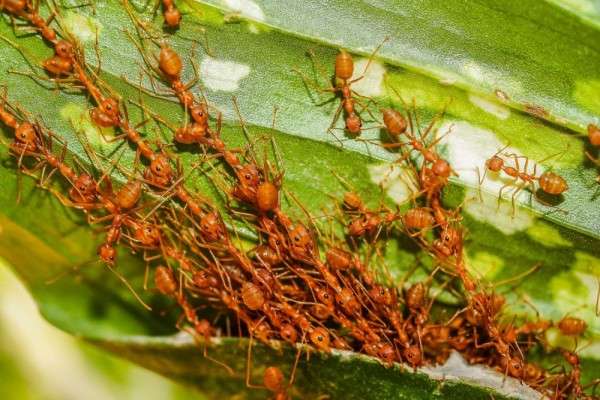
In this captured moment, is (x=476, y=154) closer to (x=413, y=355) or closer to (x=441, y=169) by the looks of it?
(x=441, y=169)

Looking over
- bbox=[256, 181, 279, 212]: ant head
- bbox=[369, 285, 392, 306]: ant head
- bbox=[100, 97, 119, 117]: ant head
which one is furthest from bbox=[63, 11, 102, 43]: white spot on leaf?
bbox=[369, 285, 392, 306]: ant head

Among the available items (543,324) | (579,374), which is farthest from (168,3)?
(579,374)

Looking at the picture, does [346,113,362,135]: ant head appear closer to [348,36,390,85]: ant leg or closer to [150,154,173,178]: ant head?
[348,36,390,85]: ant leg

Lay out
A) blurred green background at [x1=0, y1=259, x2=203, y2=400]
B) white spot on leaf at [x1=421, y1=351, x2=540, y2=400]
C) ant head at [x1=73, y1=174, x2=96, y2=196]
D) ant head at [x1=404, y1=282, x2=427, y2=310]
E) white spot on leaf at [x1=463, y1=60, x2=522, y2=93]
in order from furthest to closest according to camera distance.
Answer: blurred green background at [x1=0, y1=259, x2=203, y2=400] → ant head at [x1=404, y1=282, x2=427, y2=310] → ant head at [x1=73, y1=174, x2=96, y2=196] → white spot on leaf at [x1=463, y1=60, x2=522, y2=93] → white spot on leaf at [x1=421, y1=351, x2=540, y2=400]

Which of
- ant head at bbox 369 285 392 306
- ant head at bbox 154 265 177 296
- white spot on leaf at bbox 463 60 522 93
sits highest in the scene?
white spot on leaf at bbox 463 60 522 93

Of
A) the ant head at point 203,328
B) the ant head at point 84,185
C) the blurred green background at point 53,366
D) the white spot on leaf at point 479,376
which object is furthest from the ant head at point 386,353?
the ant head at point 84,185

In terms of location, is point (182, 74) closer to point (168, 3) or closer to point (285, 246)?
point (168, 3)

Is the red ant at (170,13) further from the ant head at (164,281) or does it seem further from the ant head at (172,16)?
the ant head at (164,281)
